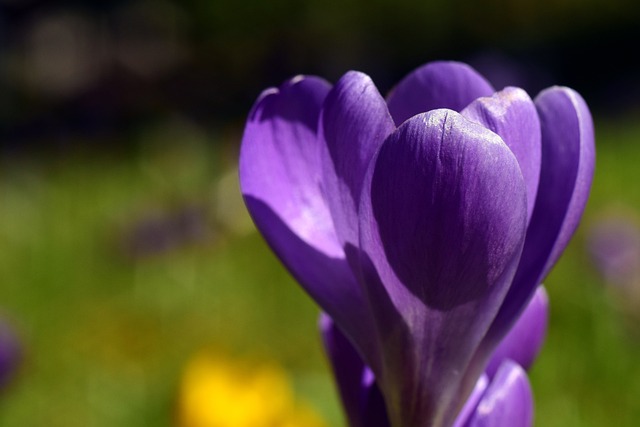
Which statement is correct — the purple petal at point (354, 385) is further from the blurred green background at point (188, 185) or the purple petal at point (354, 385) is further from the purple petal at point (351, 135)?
the blurred green background at point (188, 185)

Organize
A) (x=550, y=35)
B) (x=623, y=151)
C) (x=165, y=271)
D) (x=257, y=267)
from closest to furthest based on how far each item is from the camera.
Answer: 1. (x=165, y=271)
2. (x=257, y=267)
3. (x=623, y=151)
4. (x=550, y=35)

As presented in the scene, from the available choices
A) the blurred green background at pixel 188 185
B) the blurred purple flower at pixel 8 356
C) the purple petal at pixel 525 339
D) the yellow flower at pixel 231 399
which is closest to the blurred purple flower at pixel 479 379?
the purple petal at pixel 525 339

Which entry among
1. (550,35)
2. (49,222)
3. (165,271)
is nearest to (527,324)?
(165,271)

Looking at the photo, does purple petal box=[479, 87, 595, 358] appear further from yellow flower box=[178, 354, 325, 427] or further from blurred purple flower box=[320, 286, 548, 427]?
yellow flower box=[178, 354, 325, 427]

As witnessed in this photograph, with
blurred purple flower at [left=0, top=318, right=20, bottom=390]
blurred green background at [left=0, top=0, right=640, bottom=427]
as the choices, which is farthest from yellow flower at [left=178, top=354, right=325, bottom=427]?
blurred purple flower at [left=0, top=318, right=20, bottom=390]

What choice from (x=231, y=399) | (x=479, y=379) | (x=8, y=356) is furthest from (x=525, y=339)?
(x=8, y=356)

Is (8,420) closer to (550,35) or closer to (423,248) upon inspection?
(423,248)

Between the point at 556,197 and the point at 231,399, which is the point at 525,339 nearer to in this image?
the point at 556,197
